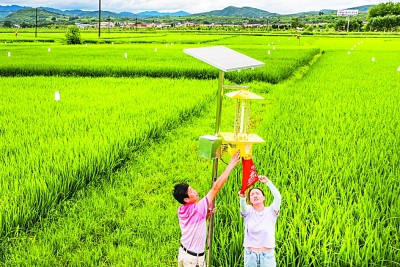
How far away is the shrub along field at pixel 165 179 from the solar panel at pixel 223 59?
109 cm

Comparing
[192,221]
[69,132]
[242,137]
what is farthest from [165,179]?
[242,137]

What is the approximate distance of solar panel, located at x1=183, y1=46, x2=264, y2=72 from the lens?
179cm

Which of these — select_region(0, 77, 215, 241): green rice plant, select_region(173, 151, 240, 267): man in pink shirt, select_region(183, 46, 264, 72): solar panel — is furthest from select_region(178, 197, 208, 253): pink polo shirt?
select_region(0, 77, 215, 241): green rice plant

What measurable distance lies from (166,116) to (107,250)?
3.75m

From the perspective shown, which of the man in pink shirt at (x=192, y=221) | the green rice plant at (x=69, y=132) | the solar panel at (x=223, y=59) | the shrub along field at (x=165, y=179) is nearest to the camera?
the solar panel at (x=223, y=59)

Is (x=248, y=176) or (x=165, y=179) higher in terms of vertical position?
(x=248, y=176)

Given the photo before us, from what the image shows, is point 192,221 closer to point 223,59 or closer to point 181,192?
point 181,192

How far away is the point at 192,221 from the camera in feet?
6.73

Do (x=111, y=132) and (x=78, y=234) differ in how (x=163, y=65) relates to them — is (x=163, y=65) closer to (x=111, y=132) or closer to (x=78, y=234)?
(x=111, y=132)

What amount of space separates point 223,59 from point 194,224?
79 centimetres

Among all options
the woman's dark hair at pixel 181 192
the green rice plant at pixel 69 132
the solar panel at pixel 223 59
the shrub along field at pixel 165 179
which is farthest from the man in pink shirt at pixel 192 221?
the green rice plant at pixel 69 132

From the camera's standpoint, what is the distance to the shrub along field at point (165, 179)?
2670mm

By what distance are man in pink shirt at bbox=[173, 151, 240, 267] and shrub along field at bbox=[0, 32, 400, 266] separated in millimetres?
426

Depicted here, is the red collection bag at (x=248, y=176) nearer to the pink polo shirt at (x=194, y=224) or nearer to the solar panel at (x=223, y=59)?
the pink polo shirt at (x=194, y=224)
